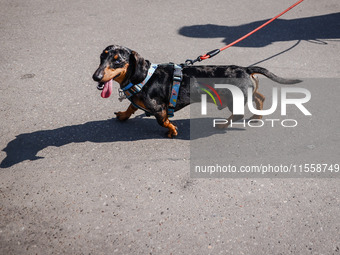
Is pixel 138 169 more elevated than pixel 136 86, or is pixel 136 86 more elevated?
pixel 136 86

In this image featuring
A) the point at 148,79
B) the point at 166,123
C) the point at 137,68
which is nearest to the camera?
the point at 137,68

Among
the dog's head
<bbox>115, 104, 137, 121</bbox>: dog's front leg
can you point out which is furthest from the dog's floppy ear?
<bbox>115, 104, 137, 121</bbox>: dog's front leg

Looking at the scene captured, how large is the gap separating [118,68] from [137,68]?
254 mm

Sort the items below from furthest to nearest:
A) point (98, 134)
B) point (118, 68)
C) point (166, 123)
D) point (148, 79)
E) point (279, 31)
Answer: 1. point (279, 31)
2. point (98, 134)
3. point (166, 123)
4. point (148, 79)
5. point (118, 68)

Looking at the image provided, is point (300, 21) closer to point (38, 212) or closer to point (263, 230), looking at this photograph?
point (263, 230)

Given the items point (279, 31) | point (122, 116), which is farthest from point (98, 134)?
point (279, 31)

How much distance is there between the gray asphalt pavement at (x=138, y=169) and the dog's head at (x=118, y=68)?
100cm

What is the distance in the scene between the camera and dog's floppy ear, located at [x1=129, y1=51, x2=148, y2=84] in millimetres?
3482

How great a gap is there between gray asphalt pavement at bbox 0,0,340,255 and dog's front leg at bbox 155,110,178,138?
0.14 m

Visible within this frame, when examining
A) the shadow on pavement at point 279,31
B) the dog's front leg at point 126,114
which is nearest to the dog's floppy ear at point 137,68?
the dog's front leg at point 126,114

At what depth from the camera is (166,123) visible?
4004 millimetres

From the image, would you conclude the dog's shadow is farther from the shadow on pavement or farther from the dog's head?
the shadow on pavement

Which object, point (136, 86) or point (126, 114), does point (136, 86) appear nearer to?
point (136, 86)

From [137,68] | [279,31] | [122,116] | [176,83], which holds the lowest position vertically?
[122,116]
